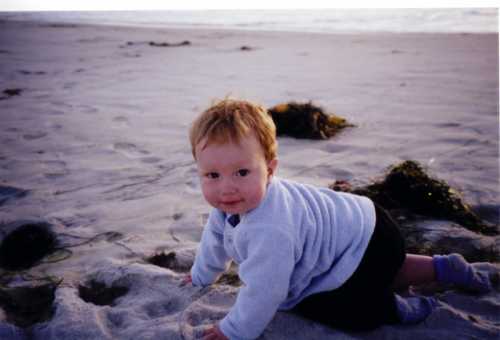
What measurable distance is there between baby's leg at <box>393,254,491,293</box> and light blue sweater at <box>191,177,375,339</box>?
1.31 ft

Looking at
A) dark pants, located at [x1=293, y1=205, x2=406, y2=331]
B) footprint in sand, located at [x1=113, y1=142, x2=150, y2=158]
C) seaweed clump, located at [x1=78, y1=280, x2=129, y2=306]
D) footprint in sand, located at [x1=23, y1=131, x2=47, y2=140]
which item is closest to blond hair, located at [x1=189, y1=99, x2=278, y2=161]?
dark pants, located at [x1=293, y1=205, x2=406, y2=331]

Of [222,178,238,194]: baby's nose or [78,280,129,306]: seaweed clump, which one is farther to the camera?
[78,280,129,306]: seaweed clump

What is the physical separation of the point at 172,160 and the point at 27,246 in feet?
4.98

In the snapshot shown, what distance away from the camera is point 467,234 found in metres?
2.52

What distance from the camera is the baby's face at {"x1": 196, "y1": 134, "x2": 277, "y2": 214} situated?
163 centimetres

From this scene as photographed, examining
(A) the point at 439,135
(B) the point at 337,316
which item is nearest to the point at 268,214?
(B) the point at 337,316

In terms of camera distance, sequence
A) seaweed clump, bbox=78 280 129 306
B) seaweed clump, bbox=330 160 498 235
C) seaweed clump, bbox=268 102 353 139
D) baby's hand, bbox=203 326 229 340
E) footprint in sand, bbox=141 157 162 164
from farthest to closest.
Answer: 1. seaweed clump, bbox=268 102 353 139
2. footprint in sand, bbox=141 157 162 164
3. seaweed clump, bbox=330 160 498 235
4. seaweed clump, bbox=78 280 129 306
5. baby's hand, bbox=203 326 229 340

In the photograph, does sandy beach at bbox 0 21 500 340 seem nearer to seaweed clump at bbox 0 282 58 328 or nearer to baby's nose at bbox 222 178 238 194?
seaweed clump at bbox 0 282 58 328

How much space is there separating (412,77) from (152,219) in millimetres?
5339

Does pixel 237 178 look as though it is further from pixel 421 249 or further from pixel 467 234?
pixel 467 234

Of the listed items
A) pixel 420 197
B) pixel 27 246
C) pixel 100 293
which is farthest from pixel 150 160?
pixel 420 197

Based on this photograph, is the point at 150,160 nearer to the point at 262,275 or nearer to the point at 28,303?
the point at 28,303

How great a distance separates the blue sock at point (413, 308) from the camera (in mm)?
1903

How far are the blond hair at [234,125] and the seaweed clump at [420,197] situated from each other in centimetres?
147
